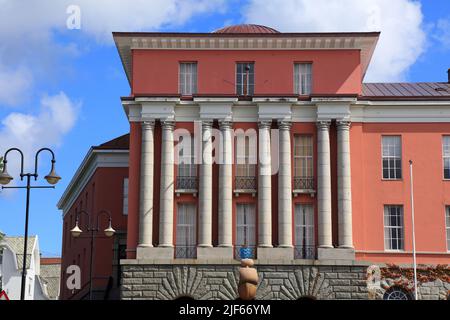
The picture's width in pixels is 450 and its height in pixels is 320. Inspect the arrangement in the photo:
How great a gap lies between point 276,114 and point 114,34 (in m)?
9.68

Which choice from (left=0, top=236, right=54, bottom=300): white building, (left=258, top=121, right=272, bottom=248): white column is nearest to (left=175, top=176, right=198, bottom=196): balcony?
(left=258, top=121, right=272, bottom=248): white column

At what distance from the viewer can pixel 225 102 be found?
1799 inches

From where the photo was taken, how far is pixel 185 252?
147 ft

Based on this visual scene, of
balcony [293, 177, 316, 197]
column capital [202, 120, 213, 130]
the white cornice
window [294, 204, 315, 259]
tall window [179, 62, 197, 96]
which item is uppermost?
tall window [179, 62, 197, 96]

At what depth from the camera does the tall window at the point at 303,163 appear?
45469mm

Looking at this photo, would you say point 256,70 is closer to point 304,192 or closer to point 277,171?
point 277,171

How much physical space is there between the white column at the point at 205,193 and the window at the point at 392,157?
9.41 metres

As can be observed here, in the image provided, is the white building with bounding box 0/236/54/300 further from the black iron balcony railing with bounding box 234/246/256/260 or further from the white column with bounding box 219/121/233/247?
the black iron balcony railing with bounding box 234/246/256/260

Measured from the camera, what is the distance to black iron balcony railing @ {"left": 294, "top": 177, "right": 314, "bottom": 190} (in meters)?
45.4

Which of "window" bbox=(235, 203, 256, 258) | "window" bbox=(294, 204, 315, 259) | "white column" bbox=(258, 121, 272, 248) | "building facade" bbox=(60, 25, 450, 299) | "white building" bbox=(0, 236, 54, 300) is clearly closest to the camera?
"building facade" bbox=(60, 25, 450, 299)

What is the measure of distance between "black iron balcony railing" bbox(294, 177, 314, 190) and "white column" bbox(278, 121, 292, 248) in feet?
1.52

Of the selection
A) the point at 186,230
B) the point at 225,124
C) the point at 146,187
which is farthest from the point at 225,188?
the point at 146,187
